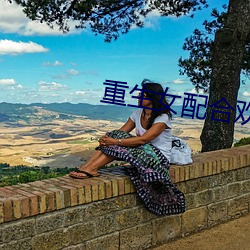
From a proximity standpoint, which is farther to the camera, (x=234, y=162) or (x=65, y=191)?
(x=234, y=162)

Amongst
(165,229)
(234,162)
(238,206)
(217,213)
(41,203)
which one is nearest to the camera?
(41,203)

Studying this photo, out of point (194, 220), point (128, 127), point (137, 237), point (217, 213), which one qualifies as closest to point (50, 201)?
point (137, 237)

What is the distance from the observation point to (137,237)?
3.57 metres

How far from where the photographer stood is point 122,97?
573 centimetres

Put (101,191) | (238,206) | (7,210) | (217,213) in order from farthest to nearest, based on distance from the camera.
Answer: (238,206) < (217,213) < (101,191) < (7,210)

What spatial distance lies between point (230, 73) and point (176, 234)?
3.65m

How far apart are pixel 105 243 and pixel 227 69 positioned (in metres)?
4.32

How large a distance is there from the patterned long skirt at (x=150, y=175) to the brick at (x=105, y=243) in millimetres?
375

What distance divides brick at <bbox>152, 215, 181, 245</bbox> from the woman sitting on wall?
119mm

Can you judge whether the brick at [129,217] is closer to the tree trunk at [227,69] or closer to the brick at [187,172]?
the brick at [187,172]

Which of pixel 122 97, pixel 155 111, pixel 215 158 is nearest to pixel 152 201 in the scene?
pixel 155 111

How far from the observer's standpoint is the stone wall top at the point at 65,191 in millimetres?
2794

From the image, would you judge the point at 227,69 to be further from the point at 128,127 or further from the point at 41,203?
the point at 41,203

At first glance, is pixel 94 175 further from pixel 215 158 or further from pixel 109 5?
pixel 109 5
